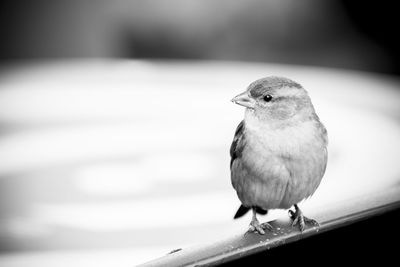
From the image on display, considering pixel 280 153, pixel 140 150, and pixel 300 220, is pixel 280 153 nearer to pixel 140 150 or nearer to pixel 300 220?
pixel 300 220

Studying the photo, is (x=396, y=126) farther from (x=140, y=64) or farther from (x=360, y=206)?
(x=140, y=64)

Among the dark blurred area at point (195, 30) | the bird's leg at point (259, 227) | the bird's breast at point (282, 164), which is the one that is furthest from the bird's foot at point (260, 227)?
the dark blurred area at point (195, 30)

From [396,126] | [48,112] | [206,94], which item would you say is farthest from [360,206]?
[48,112]

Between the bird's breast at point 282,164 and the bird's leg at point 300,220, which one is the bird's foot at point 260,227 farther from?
the bird's breast at point 282,164

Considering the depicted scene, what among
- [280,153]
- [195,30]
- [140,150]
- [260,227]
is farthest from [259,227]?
[195,30]

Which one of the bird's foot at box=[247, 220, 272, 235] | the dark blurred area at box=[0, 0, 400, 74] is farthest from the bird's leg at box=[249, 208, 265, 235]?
the dark blurred area at box=[0, 0, 400, 74]

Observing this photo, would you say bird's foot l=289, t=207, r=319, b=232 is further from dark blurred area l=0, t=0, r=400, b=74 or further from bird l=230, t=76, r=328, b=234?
dark blurred area l=0, t=0, r=400, b=74
